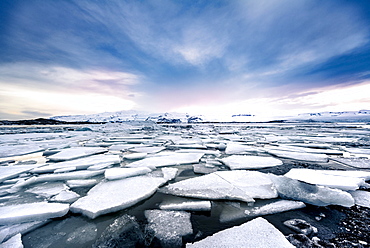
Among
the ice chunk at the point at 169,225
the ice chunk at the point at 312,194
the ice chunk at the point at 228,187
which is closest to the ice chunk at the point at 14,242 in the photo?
the ice chunk at the point at 169,225

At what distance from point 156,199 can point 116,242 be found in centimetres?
67

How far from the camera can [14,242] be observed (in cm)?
116

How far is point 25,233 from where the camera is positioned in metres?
1.32

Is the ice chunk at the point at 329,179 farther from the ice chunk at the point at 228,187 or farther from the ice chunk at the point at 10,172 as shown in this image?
the ice chunk at the point at 10,172

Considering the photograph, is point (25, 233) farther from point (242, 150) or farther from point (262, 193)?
point (242, 150)

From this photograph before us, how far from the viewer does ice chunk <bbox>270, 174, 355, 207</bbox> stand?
168 cm

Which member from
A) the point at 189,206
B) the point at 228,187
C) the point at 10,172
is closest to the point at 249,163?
the point at 228,187

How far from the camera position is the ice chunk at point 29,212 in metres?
1.39

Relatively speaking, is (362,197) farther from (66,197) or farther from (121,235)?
(66,197)

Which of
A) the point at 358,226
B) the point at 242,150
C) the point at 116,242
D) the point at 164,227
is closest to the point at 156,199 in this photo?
the point at 164,227

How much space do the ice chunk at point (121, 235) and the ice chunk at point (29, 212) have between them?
552 mm

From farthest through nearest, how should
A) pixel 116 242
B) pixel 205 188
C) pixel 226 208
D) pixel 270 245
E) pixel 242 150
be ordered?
pixel 242 150
pixel 205 188
pixel 226 208
pixel 116 242
pixel 270 245

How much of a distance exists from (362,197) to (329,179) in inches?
16.8

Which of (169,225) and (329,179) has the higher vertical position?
(329,179)
